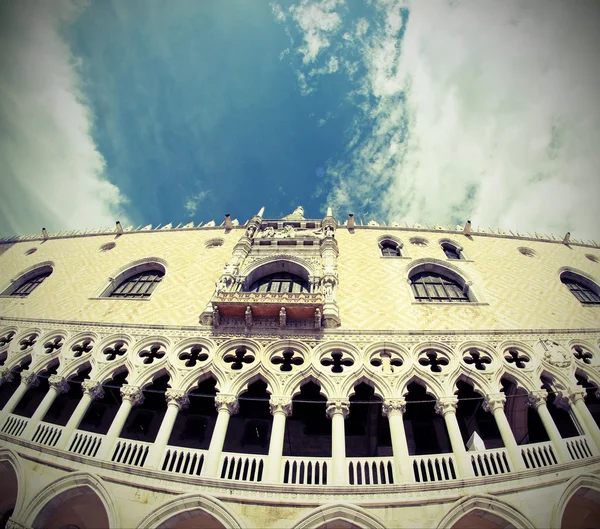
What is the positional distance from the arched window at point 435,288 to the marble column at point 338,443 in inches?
222

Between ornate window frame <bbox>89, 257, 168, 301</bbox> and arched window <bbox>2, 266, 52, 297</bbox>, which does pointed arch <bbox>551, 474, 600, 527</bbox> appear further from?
arched window <bbox>2, 266, 52, 297</bbox>

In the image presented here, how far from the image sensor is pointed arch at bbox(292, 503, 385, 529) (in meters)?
6.36

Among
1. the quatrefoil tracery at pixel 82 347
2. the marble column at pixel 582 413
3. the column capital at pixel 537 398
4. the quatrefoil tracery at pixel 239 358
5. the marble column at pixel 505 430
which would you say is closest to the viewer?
the marble column at pixel 505 430

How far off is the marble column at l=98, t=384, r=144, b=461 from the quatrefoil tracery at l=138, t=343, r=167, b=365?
1112mm

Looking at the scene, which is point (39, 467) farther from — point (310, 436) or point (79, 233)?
point (79, 233)

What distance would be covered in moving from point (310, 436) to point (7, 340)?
9.91 m

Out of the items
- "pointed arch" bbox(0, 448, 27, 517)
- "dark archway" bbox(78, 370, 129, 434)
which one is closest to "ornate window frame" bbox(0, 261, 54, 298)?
"dark archway" bbox(78, 370, 129, 434)

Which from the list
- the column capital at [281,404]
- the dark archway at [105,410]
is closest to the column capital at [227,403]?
the column capital at [281,404]

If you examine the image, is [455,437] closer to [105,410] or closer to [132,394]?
[132,394]

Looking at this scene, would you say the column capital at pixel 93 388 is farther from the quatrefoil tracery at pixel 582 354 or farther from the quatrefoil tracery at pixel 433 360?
the quatrefoil tracery at pixel 582 354

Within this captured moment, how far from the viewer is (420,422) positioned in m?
A: 10.2

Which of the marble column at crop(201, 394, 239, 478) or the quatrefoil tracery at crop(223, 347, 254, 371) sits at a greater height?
the quatrefoil tracery at crop(223, 347, 254, 371)

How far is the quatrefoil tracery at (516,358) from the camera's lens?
953cm

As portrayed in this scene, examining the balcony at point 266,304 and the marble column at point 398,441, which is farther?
the balcony at point 266,304
